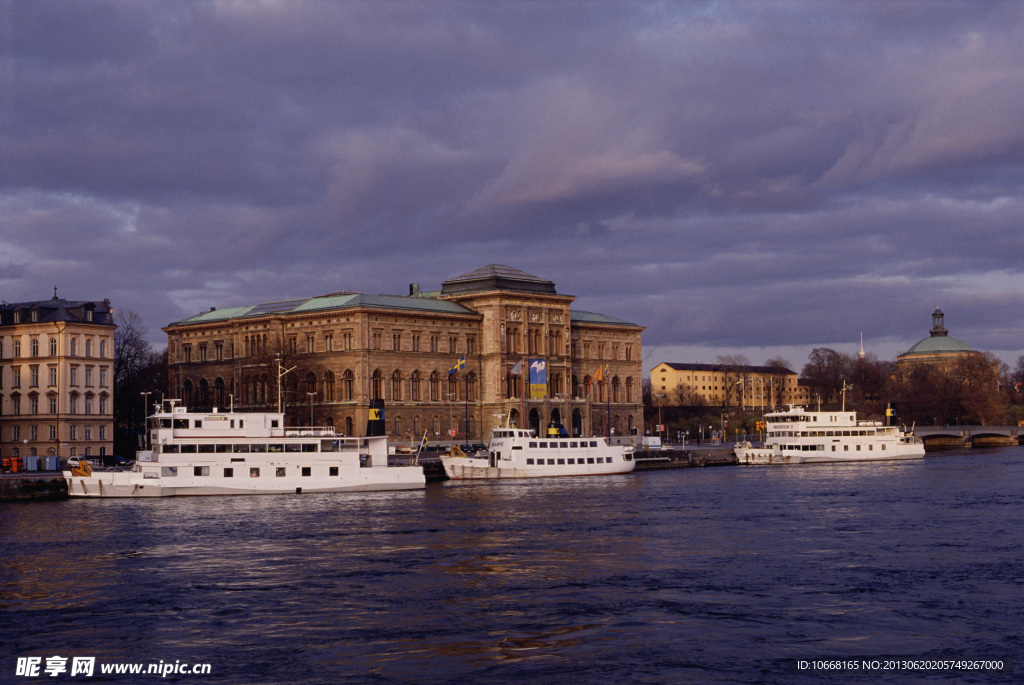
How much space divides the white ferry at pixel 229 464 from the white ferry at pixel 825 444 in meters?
64.1

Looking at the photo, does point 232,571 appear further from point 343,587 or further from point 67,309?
point 67,309

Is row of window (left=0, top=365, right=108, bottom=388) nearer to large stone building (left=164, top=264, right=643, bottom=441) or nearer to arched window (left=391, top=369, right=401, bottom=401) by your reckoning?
large stone building (left=164, top=264, right=643, bottom=441)

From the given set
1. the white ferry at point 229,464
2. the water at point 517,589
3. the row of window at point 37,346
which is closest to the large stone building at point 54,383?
the row of window at point 37,346

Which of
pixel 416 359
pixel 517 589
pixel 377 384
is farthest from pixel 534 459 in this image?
pixel 517 589

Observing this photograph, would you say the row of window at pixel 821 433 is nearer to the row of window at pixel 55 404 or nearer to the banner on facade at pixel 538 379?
the banner on facade at pixel 538 379

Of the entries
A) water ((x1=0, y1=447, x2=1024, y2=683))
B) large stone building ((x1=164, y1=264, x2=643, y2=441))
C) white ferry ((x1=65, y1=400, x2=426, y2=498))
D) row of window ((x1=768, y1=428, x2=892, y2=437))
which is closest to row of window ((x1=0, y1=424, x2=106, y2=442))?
white ferry ((x1=65, y1=400, x2=426, y2=498))

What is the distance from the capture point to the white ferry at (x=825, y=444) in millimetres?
147375

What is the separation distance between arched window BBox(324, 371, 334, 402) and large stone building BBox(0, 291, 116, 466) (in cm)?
3818

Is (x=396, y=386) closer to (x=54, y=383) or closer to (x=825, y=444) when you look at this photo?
(x=54, y=383)

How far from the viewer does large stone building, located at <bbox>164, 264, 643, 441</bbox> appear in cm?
15962

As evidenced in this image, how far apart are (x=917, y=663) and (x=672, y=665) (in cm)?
663

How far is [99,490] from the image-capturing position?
90.1 meters

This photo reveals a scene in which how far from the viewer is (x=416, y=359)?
165 metres

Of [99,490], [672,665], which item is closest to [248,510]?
[99,490]
